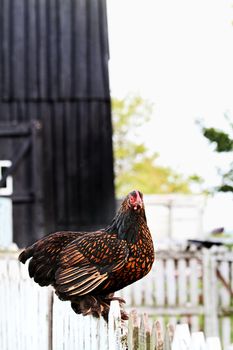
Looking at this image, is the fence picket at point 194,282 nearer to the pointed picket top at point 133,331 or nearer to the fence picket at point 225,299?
the fence picket at point 225,299

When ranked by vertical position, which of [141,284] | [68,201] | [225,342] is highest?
[68,201]

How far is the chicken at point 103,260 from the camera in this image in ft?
13.8

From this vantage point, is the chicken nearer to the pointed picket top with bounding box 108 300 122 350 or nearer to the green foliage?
the pointed picket top with bounding box 108 300 122 350

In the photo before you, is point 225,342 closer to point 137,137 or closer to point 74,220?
point 74,220

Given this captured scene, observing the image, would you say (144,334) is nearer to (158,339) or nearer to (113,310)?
(158,339)

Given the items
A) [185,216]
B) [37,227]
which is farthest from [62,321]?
[185,216]

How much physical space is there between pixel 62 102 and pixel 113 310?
11.2 metres

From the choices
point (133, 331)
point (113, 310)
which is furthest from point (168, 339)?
point (113, 310)

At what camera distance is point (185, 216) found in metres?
24.8

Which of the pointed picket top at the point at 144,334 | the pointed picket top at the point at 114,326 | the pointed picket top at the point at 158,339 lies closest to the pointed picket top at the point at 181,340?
the pointed picket top at the point at 158,339

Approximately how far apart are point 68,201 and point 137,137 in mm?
18993

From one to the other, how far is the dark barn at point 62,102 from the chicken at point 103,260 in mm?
10630

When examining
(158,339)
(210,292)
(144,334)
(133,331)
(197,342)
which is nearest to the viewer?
(197,342)

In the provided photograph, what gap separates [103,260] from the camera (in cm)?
428
